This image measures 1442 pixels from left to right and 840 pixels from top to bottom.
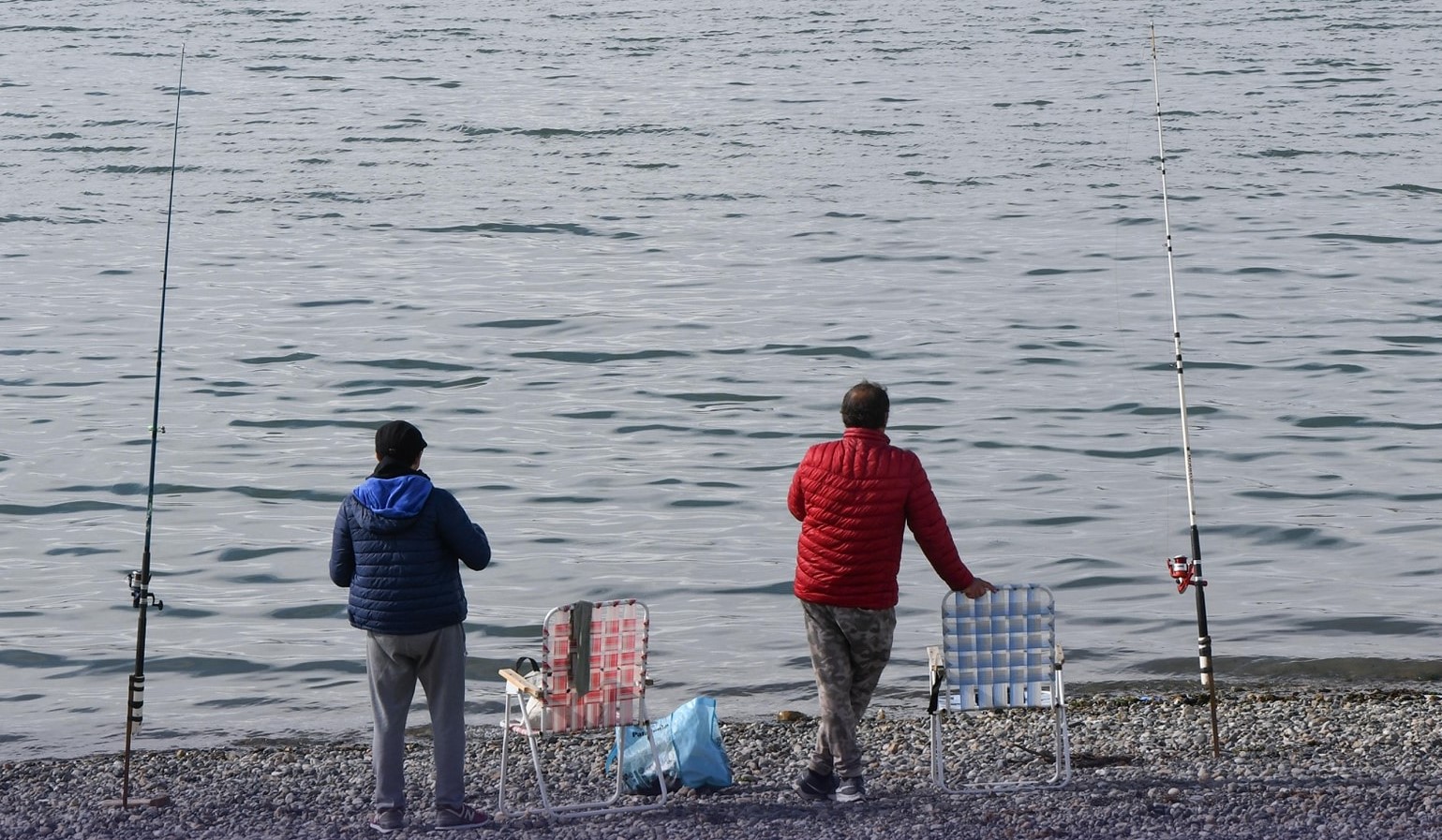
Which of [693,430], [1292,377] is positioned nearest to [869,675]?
[693,430]

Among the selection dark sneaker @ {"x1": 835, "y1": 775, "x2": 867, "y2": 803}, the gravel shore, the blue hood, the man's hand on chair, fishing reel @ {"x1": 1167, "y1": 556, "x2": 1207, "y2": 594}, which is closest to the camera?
the blue hood

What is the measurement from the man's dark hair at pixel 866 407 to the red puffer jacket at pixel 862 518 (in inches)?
1.3

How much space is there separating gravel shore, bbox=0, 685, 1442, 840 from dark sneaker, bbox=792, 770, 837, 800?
0.04 m

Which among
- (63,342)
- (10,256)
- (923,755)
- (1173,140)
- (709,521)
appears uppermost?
(1173,140)

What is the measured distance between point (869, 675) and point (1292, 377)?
1254 cm

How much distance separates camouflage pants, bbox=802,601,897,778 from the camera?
248 inches

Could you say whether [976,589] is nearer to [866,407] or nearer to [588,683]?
[866,407]

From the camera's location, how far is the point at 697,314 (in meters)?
21.6

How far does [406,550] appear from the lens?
19.8 ft

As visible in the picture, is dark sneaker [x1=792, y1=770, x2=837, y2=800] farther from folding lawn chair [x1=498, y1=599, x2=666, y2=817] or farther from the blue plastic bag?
folding lawn chair [x1=498, y1=599, x2=666, y2=817]

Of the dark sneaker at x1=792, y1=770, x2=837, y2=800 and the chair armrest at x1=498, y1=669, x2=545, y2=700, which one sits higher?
the chair armrest at x1=498, y1=669, x2=545, y2=700

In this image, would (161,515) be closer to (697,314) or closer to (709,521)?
(709,521)

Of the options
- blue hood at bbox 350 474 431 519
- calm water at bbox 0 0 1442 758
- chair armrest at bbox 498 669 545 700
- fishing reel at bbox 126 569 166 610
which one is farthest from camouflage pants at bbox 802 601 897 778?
calm water at bbox 0 0 1442 758

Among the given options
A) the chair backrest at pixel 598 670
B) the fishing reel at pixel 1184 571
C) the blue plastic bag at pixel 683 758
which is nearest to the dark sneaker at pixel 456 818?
the chair backrest at pixel 598 670
